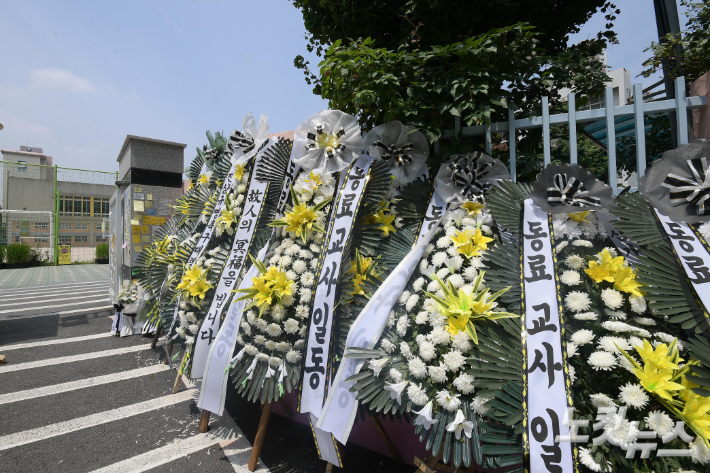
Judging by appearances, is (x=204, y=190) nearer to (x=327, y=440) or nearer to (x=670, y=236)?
(x=327, y=440)

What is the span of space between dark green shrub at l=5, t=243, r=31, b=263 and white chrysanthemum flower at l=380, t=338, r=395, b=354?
17.7 meters

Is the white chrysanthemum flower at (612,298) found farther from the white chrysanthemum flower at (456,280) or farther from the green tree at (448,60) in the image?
the green tree at (448,60)

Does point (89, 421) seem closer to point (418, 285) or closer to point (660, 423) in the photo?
point (418, 285)

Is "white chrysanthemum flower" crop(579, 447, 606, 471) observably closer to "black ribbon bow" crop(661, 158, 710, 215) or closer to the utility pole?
"black ribbon bow" crop(661, 158, 710, 215)

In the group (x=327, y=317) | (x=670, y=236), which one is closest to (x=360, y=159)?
(x=327, y=317)

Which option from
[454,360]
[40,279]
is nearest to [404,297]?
[454,360]

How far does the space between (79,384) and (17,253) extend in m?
14.5

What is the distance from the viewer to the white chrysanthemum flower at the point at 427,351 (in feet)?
4.61

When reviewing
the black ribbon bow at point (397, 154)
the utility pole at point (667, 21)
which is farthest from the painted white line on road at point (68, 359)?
the utility pole at point (667, 21)

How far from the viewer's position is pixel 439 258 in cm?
175

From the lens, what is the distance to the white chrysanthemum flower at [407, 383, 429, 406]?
4.46ft

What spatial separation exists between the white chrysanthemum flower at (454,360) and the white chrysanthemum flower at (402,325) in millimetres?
249

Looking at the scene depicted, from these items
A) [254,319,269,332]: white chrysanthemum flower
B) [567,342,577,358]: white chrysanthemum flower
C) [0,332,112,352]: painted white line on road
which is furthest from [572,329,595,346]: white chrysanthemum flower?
[0,332,112,352]: painted white line on road

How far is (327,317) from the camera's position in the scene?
1.86 meters
